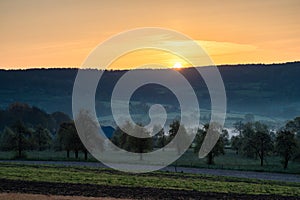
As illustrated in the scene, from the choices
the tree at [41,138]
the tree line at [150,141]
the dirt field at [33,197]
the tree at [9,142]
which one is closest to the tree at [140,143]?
the tree line at [150,141]

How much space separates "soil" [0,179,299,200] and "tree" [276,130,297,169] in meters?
45.3

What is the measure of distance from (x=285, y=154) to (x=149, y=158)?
28.4 m

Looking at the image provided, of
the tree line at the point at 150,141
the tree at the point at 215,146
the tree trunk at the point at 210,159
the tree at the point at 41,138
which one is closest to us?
the tree line at the point at 150,141

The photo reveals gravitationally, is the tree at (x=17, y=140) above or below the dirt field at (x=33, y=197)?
above

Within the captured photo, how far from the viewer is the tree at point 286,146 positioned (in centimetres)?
8844

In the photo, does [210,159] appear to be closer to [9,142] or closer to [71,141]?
[71,141]

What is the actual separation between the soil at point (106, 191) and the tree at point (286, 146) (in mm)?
45304

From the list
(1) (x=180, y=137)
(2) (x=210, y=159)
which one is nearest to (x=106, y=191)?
(2) (x=210, y=159)

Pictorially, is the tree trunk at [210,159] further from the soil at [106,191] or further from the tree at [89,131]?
the soil at [106,191]

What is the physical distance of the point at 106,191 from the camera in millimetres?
43938

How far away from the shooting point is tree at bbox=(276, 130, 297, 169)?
290ft

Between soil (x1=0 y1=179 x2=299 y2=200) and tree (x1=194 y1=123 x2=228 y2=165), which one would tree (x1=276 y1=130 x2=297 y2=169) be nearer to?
tree (x1=194 y1=123 x2=228 y2=165)

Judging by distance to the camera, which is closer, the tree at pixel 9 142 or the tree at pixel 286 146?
the tree at pixel 286 146

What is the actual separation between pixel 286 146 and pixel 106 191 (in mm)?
55122
